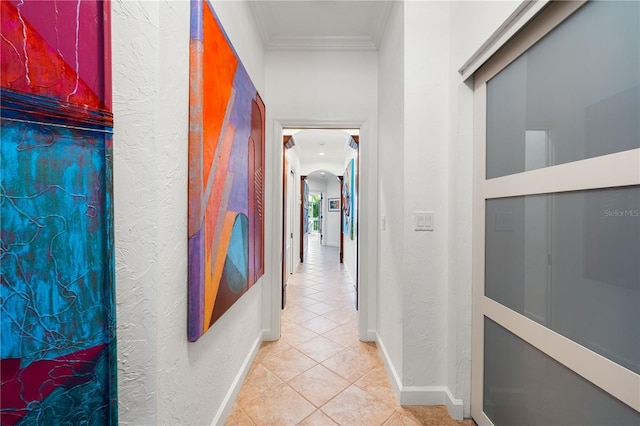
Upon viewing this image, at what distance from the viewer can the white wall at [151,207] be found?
2.57 ft

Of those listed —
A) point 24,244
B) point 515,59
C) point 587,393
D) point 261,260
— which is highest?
point 515,59

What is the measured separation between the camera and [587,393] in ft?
2.95

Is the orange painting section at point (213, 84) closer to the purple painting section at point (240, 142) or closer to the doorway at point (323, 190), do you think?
the purple painting section at point (240, 142)

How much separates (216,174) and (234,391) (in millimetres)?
1358

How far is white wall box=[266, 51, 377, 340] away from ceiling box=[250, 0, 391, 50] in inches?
3.2

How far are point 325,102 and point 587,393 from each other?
2446 millimetres

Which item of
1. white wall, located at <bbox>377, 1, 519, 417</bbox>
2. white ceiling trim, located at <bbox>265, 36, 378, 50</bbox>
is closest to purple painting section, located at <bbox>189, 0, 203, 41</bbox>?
white wall, located at <bbox>377, 1, 519, 417</bbox>

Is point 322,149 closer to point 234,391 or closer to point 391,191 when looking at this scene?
point 391,191

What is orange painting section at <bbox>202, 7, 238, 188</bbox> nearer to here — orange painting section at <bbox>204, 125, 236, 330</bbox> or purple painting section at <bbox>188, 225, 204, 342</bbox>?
orange painting section at <bbox>204, 125, 236, 330</bbox>

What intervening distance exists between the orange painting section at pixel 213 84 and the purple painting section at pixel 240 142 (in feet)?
0.44

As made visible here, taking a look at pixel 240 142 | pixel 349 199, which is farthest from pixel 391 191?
pixel 349 199

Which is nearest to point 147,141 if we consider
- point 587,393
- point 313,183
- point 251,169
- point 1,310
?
point 1,310

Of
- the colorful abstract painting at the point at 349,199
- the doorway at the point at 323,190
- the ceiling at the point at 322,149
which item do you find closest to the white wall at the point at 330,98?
the doorway at the point at 323,190

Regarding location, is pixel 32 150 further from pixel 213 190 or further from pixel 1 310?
pixel 213 190
